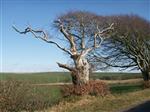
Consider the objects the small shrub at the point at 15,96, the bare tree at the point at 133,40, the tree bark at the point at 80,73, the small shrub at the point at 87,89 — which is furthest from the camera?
the bare tree at the point at 133,40

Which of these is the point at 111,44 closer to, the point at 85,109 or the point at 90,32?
the point at 90,32

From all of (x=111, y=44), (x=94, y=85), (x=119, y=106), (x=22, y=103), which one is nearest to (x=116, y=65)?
(x=111, y=44)

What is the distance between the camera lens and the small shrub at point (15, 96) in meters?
17.7

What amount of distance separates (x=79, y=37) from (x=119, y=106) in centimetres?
1755

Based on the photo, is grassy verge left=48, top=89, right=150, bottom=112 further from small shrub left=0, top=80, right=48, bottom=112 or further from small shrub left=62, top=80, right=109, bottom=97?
small shrub left=0, top=80, right=48, bottom=112

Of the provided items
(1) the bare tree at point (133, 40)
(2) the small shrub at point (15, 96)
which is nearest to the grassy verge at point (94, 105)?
(2) the small shrub at point (15, 96)

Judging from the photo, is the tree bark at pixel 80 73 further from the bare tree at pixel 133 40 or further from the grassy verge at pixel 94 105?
the bare tree at pixel 133 40

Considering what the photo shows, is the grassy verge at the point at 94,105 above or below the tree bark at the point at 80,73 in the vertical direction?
below

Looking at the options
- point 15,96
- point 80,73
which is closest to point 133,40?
point 80,73

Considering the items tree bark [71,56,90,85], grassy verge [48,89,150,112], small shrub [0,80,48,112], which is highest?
tree bark [71,56,90,85]

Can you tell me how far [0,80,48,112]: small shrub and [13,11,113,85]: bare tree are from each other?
763 centimetres

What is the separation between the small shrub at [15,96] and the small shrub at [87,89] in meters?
6.16

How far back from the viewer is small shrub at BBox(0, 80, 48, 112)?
17688 millimetres

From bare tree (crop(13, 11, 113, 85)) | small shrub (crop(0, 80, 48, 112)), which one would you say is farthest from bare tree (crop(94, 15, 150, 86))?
small shrub (crop(0, 80, 48, 112))
